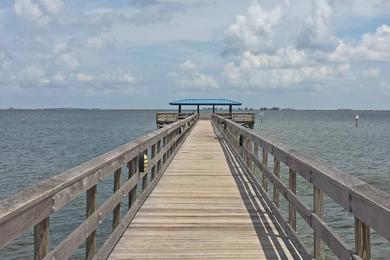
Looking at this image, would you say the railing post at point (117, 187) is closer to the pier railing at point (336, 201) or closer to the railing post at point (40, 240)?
the pier railing at point (336, 201)

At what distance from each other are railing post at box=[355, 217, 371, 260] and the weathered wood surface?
6.33 ft

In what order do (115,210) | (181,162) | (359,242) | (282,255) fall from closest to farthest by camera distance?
(359,242)
(282,255)
(115,210)
(181,162)

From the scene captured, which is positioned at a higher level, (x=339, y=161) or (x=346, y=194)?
(x=346, y=194)

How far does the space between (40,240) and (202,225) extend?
3584mm

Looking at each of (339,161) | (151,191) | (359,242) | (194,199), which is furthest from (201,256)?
(339,161)

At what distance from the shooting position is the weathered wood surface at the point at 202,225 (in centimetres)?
516

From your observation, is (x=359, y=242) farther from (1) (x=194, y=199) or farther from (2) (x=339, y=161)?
(2) (x=339, y=161)

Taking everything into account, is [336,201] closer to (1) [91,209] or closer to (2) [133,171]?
(1) [91,209]

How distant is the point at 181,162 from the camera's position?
45.2ft

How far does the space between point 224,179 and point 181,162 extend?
328 cm

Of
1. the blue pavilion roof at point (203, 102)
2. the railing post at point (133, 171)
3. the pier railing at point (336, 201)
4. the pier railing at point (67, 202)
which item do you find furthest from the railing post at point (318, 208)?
the blue pavilion roof at point (203, 102)

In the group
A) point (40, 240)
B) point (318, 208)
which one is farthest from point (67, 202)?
point (318, 208)

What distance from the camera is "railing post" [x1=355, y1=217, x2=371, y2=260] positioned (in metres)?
3.07

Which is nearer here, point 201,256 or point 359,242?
point 359,242
